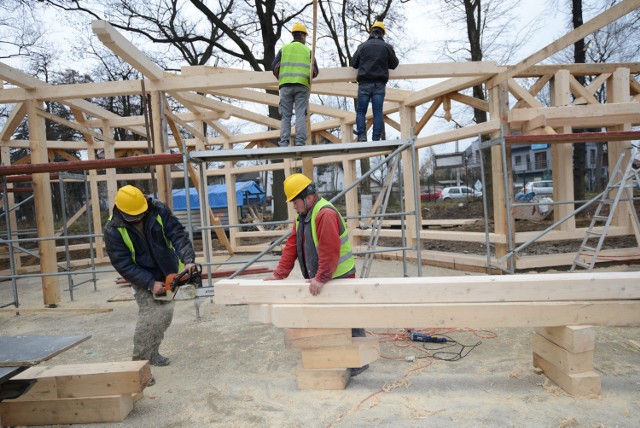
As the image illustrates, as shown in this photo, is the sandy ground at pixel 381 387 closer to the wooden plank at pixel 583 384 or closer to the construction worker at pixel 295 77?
the wooden plank at pixel 583 384

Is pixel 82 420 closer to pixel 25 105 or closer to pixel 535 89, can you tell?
pixel 25 105

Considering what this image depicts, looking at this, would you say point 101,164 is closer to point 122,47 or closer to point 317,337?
point 122,47

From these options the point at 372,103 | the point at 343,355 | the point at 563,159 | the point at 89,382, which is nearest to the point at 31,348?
the point at 89,382

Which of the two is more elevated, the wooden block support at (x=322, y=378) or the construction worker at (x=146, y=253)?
the construction worker at (x=146, y=253)

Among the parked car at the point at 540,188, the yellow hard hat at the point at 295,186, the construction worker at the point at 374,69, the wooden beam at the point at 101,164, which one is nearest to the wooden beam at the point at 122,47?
the wooden beam at the point at 101,164

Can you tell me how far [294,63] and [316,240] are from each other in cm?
326

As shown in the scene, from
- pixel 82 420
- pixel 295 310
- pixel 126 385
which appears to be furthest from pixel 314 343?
pixel 82 420

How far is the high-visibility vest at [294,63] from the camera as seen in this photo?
590 centimetres

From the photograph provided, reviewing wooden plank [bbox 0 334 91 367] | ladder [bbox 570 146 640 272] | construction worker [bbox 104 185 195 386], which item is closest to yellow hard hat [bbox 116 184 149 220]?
construction worker [bbox 104 185 195 386]

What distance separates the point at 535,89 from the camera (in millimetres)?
7836

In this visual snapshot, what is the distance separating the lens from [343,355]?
356 cm

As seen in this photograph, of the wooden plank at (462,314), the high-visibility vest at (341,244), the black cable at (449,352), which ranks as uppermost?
the high-visibility vest at (341,244)

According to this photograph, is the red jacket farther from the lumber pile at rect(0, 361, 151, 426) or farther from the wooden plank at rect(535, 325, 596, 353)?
the wooden plank at rect(535, 325, 596, 353)

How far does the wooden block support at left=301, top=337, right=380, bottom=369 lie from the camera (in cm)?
355
